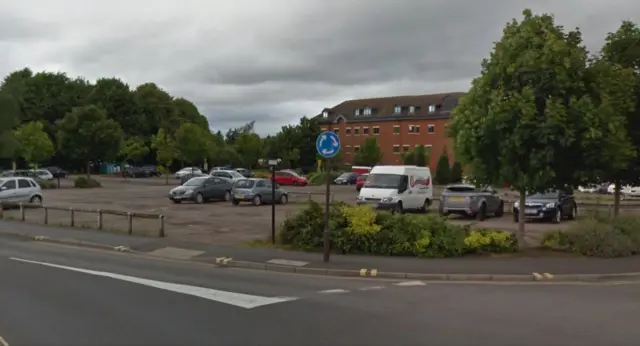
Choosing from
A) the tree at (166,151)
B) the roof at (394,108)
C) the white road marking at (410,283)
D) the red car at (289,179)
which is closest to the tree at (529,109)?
the white road marking at (410,283)

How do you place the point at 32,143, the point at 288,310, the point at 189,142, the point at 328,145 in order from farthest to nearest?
the point at 189,142, the point at 32,143, the point at 328,145, the point at 288,310

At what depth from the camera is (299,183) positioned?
59562 millimetres

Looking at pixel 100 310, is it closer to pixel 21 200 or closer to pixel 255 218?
pixel 255 218

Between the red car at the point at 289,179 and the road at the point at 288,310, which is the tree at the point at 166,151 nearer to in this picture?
the red car at the point at 289,179

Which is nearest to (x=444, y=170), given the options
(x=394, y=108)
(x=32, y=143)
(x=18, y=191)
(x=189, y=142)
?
(x=189, y=142)

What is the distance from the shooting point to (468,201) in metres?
26.4

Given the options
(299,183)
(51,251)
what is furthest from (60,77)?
(51,251)

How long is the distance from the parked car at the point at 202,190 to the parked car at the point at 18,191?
702cm

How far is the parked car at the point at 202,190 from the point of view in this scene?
34312 mm

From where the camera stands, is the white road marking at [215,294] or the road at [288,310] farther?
the white road marking at [215,294]

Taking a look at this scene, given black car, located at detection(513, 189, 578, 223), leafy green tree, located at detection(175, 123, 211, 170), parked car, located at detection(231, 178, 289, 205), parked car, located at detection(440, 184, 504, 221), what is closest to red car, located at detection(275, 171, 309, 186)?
leafy green tree, located at detection(175, 123, 211, 170)

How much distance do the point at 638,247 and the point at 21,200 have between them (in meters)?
25.6

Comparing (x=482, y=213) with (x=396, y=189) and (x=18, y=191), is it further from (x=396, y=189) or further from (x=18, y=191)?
(x=18, y=191)

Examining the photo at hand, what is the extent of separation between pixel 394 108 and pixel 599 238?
272ft
